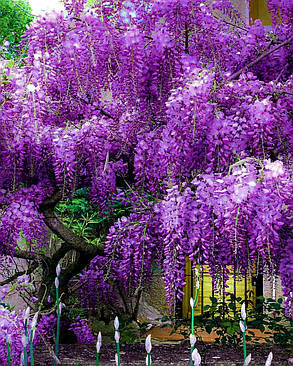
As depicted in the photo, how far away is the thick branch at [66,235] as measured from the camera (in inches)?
145

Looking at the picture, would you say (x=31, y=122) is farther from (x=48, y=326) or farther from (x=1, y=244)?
(x=48, y=326)

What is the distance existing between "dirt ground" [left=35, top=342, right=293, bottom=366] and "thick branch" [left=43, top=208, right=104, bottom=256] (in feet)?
2.60

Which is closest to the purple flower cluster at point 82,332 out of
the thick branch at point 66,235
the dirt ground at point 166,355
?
the dirt ground at point 166,355

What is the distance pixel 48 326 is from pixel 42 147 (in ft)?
5.07

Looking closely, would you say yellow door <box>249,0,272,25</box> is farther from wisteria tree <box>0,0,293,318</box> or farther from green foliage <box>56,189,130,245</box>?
wisteria tree <box>0,0,293,318</box>

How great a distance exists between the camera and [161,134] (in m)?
3.01

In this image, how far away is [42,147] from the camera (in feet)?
10.8

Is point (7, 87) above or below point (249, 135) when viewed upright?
above

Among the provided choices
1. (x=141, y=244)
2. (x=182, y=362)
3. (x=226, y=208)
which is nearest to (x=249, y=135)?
(x=226, y=208)

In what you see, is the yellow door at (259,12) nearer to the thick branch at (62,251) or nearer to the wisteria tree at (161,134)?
the wisteria tree at (161,134)

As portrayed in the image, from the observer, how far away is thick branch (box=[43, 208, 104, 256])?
12.1 feet

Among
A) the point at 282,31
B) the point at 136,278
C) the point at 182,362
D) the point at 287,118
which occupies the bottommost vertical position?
the point at 182,362

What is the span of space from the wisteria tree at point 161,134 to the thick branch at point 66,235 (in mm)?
16

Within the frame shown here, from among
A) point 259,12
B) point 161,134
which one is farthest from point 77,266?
point 259,12
